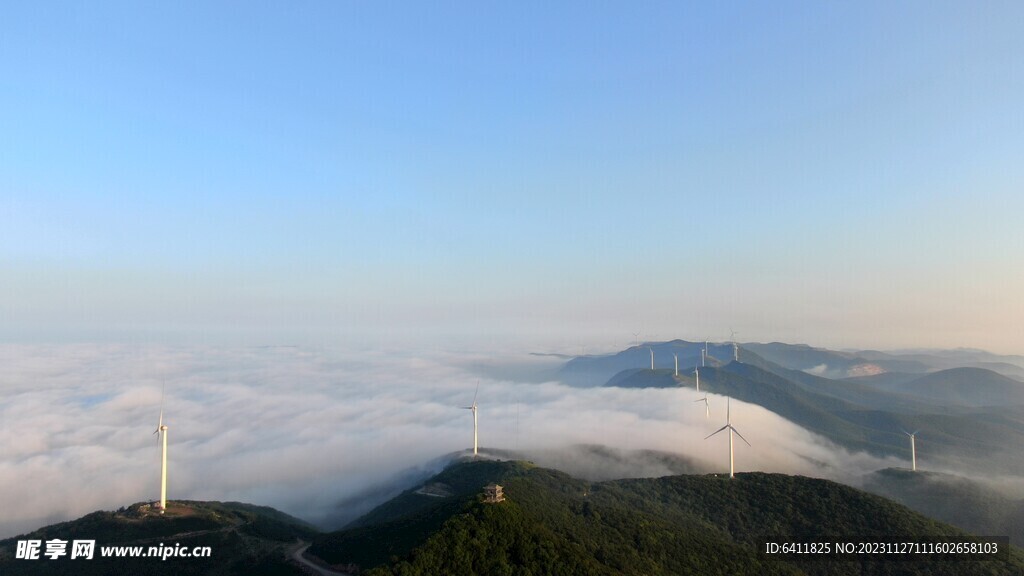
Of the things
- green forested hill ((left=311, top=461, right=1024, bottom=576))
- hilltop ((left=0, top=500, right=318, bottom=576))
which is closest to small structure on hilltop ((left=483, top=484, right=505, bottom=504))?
green forested hill ((left=311, top=461, right=1024, bottom=576))

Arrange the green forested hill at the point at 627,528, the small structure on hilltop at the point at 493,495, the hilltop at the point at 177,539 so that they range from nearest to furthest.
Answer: the green forested hill at the point at 627,528 → the small structure on hilltop at the point at 493,495 → the hilltop at the point at 177,539

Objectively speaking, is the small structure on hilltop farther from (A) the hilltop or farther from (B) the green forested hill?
(A) the hilltop

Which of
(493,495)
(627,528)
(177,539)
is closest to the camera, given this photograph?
(493,495)

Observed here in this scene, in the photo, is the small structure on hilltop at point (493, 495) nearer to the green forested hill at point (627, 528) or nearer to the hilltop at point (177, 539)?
the green forested hill at point (627, 528)

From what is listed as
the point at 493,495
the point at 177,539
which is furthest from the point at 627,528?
the point at 177,539

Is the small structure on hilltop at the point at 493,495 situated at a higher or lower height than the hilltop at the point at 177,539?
higher

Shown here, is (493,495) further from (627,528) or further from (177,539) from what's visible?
(177,539)

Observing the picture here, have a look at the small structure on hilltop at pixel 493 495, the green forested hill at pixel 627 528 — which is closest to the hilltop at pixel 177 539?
the green forested hill at pixel 627 528

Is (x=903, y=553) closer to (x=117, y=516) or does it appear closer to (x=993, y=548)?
(x=993, y=548)
